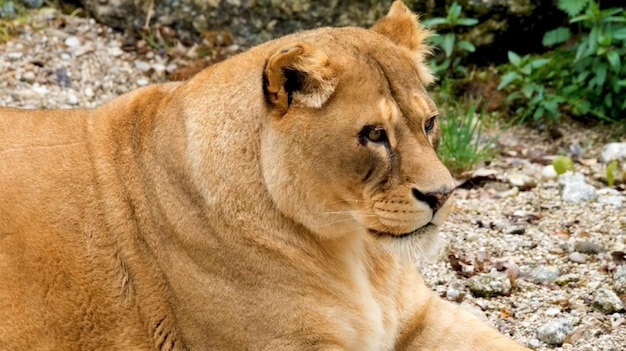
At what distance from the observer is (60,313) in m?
4.38

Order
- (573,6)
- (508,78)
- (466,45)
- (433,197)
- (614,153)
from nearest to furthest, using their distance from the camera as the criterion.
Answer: (433,197) < (614,153) < (573,6) < (508,78) < (466,45)

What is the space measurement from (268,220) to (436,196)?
0.62 metres

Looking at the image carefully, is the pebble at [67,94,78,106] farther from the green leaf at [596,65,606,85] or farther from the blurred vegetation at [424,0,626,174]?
the green leaf at [596,65,606,85]

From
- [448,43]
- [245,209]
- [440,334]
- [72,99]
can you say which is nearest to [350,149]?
[245,209]

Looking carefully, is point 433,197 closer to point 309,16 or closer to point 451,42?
point 451,42

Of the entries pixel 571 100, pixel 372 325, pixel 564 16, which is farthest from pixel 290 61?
pixel 564 16

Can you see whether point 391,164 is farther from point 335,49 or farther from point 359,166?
point 335,49

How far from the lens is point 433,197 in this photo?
3955 mm

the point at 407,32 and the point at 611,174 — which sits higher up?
the point at 407,32

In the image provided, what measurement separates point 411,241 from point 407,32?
2.98 ft

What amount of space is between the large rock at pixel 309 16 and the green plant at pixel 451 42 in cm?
14

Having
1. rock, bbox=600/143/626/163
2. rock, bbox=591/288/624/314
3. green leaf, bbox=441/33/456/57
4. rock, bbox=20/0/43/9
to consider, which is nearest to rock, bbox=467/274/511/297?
rock, bbox=591/288/624/314

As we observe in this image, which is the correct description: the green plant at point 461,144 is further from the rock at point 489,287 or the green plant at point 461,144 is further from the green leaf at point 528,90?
the rock at point 489,287

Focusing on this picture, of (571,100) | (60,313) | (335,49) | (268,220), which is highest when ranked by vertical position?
(335,49)
